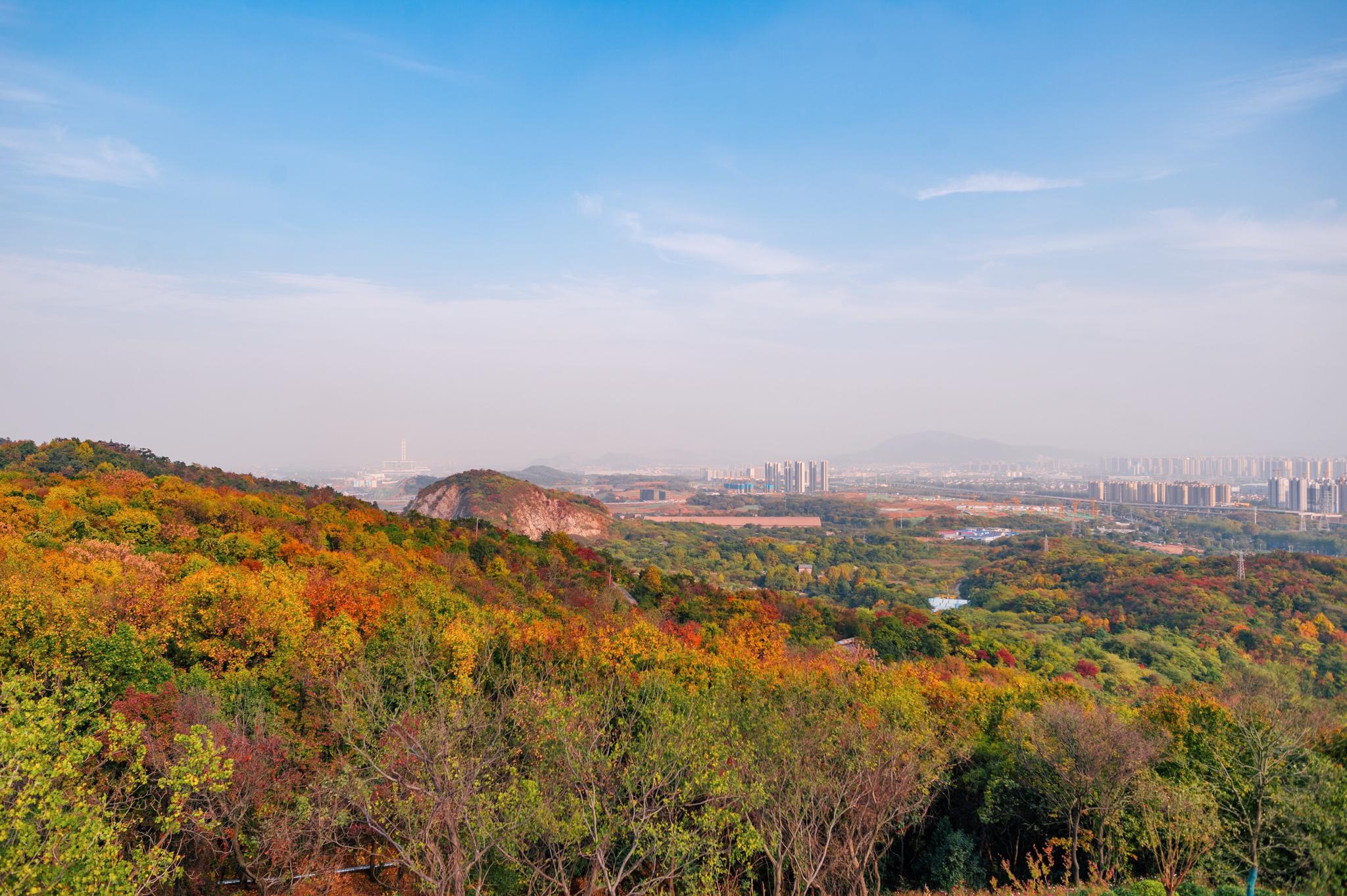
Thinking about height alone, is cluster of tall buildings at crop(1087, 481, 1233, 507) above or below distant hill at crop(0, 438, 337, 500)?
below

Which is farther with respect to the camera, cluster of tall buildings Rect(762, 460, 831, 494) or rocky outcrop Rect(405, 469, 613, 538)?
cluster of tall buildings Rect(762, 460, 831, 494)

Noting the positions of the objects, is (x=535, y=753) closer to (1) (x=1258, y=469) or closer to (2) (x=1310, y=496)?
(2) (x=1310, y=496)

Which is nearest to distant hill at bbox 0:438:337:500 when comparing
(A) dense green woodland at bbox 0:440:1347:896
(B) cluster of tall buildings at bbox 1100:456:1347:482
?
(A) dense green woodland at bbox 0:440:1347:896

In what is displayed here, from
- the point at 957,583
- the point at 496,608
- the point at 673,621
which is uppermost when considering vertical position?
the point at 496,608

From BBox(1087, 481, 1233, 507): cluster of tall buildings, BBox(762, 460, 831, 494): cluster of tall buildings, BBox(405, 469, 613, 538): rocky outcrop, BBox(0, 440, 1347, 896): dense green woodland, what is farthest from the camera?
BBox(762, 460, 831, 494): cluster of tall buildings

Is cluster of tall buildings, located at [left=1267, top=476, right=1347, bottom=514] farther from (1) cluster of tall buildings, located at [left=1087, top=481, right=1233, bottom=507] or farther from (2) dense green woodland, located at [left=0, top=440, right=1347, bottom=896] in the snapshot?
(2) dense green woodland, located at [left=0, top=440, right=1347, bottom=896]

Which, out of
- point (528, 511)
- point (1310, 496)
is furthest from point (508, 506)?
point (1310, 496)

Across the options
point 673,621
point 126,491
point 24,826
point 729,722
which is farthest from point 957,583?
point 24,826

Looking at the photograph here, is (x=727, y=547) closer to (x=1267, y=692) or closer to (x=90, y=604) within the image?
(x=1267, y=692)
